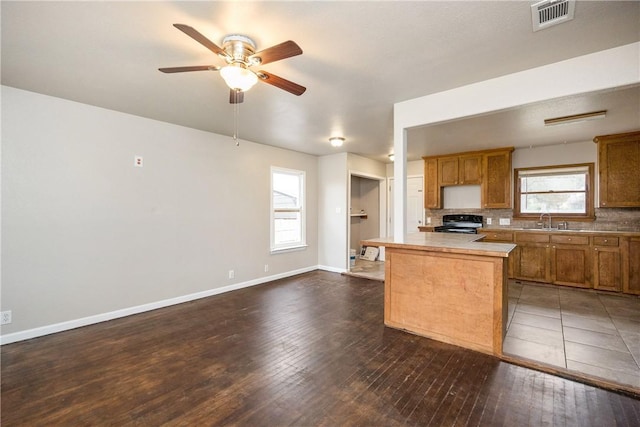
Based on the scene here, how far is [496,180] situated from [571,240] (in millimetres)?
1529

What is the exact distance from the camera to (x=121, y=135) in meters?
3.52

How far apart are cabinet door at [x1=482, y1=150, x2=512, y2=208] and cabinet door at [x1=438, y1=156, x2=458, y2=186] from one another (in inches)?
20.3

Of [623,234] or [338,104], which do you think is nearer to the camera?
[338,104]

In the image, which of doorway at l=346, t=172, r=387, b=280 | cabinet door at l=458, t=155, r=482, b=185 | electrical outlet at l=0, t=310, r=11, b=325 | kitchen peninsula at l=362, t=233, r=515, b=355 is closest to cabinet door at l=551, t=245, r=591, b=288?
cabinet door at l=458, t=155, r=482, b=185

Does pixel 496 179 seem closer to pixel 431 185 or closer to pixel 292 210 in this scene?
pixel 431 185

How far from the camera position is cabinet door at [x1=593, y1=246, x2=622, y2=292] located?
169 inches

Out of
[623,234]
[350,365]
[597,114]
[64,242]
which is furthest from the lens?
[623,234]

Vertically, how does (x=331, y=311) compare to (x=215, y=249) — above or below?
below

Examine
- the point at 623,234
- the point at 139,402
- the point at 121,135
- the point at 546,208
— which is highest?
the point at 121,135

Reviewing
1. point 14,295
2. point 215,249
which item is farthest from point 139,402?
point 215,249

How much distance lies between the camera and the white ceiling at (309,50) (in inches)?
69.1

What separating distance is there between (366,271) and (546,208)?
3618 mm

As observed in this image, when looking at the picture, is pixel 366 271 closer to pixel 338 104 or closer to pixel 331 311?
pixel 331 311

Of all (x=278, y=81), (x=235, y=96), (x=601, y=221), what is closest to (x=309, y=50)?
(x=278, y=81)
